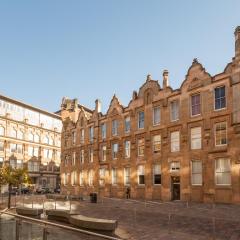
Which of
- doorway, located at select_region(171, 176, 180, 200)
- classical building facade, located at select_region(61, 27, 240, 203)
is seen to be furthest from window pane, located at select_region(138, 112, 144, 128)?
doorway, located at select_region(171, 176, 180, 200)

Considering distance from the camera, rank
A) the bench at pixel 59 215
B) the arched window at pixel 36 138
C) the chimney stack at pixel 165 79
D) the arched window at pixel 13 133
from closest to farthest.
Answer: the bench at pixel 59 215 → the chimney stack at pixel 165 79 → the arched window at pixel 13 133 → the arched window at pixel 36 138

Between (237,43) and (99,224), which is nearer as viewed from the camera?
(99,224)

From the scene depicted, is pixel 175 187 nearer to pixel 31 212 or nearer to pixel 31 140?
pixel 31 212

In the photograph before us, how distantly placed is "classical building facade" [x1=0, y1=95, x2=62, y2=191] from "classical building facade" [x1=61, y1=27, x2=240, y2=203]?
991 inches

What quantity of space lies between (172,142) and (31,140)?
156 ft

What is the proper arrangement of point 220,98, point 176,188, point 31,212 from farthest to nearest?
point 176,188, point 220,98, point 31,212

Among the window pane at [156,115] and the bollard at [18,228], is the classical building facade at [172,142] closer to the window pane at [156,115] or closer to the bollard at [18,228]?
the window pane at [156,115]

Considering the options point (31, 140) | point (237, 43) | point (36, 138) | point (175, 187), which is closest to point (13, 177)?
point (175, 187)

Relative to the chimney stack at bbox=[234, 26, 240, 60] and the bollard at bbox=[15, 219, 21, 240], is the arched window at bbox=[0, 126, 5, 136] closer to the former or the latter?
the chimney stack at bbox=[234, 26, 240, 60]

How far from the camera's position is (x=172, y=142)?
36.3 metres

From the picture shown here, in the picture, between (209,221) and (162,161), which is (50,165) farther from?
(209,221)

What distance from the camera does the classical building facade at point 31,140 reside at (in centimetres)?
6900

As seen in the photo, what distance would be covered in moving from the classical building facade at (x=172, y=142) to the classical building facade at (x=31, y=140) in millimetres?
25167

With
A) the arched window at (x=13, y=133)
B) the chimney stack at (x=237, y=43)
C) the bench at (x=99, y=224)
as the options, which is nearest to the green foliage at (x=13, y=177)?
the bench at (x=99, y=224)
